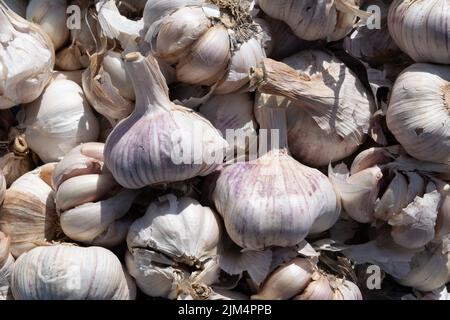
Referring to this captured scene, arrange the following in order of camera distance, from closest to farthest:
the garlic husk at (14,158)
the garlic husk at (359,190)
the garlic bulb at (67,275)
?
→ the garlic bulb at (67,275)
the garlic husk at (359,190)
the garlic husk at (14,158)

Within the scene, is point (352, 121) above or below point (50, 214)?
above

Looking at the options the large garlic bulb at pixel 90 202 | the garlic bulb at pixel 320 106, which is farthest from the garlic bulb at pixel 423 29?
the large garlic bulb at pixel 90 202

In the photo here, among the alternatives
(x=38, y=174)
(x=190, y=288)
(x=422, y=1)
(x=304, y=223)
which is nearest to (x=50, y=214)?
(x=38, y=174)

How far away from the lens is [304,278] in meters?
1.20

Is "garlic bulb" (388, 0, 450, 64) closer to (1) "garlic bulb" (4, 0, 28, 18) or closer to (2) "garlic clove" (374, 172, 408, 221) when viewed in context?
(2) "garlic clove" (374, 172, 408, 221)

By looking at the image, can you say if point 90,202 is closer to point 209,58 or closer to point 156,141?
point 156,141

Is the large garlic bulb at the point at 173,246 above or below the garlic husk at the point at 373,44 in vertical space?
below

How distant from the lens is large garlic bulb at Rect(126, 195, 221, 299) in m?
1.18

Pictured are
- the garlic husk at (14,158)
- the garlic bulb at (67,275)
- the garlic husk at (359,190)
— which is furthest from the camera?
the garlic husk at (14,158)

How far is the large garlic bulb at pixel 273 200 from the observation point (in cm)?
118

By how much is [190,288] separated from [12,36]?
0.60 metres

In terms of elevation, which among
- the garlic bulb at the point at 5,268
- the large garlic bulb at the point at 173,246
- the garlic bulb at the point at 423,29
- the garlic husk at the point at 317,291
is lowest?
the garlic bulb at the point at 5,268

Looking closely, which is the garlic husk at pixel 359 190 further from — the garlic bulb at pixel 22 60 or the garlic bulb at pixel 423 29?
the garlic bulb at pixel 22 60
